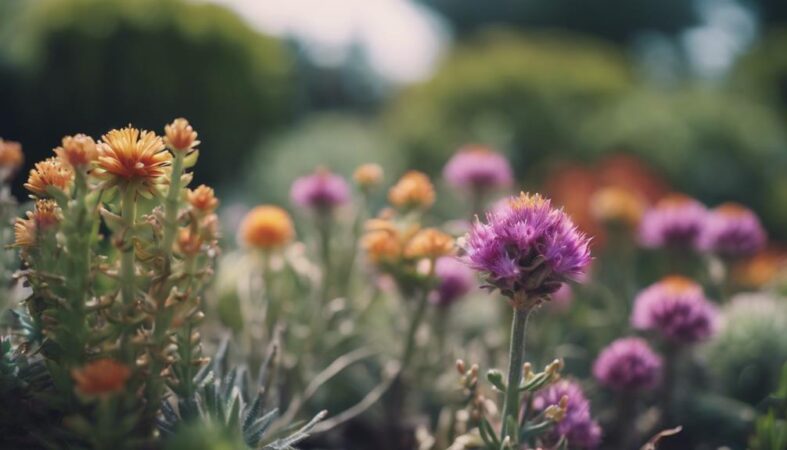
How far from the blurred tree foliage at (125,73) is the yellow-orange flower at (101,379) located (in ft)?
14.9

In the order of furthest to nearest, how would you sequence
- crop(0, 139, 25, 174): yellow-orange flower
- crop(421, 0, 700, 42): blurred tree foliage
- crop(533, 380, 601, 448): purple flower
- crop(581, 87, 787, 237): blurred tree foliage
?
crop(421, 0, 700, 42): blurred tree foliage → crop(581, 87, 787, 237): blurred tree foliage → crop(0, 139, 25, 174): yellow-orange flower → crop(533, 380, 601, 448): purple flower

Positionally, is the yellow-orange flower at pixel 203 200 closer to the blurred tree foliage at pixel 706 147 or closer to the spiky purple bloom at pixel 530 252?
the spiky purple bloom at pixel 530 252

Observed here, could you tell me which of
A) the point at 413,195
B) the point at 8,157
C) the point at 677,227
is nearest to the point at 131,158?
the point at 8,157

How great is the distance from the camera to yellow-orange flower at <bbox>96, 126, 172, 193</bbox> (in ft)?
2.40

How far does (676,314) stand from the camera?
120 cm

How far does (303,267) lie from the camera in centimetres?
140

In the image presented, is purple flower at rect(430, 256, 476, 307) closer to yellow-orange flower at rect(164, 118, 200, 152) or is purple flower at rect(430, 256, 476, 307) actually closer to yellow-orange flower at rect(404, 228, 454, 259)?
yellow-orange flower at rect(404, 228, 454, 259)

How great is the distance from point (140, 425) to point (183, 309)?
125 millimetres

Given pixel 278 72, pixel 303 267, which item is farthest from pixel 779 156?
pixel 303 267

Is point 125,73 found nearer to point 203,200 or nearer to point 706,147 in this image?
point 706,147

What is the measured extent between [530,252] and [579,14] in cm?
1422

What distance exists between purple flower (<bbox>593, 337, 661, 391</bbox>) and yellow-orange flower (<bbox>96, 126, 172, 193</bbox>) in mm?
681

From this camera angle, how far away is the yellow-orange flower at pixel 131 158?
73cm

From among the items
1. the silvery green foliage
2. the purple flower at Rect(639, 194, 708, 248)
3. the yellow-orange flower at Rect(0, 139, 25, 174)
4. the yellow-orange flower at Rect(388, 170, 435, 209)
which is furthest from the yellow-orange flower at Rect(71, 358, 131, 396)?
the purple flower at Rect(639, 194, 708, 248)
